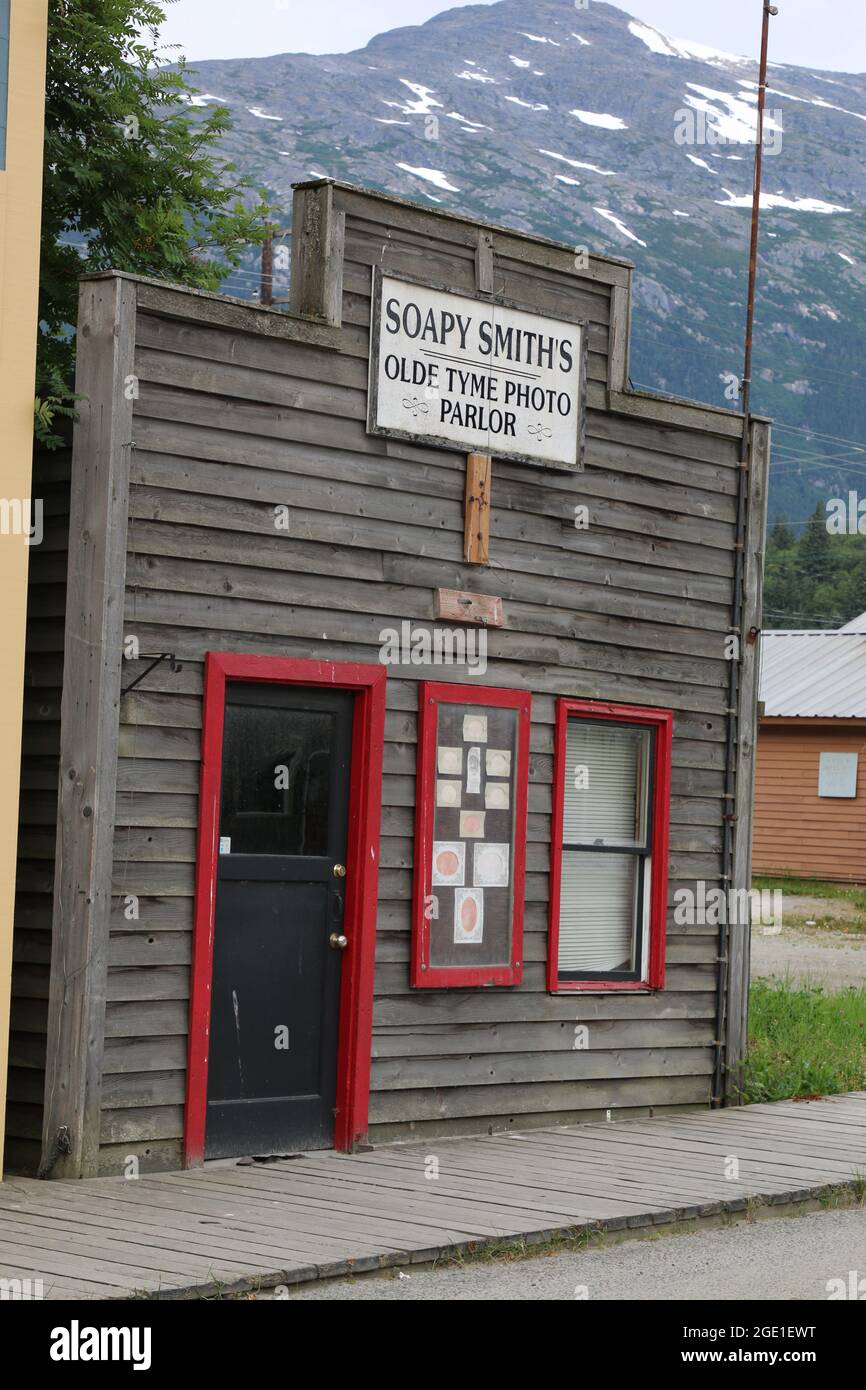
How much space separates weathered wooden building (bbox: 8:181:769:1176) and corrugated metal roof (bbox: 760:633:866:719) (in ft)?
72.9

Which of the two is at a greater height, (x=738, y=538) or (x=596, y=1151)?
(x=738, y=538)

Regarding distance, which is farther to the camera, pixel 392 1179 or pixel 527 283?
pixel 527 283

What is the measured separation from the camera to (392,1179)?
883cm

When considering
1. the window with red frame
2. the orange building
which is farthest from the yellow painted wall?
the orange building

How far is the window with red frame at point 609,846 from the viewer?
10.9 m

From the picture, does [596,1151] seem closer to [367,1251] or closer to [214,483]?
[367,1251]

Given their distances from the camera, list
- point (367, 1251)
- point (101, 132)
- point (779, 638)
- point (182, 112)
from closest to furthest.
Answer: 1. point (367, 1251)
2. point (101, 132)
3. point (182, 112)
4. point (779, 638)

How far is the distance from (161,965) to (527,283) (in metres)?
4.44

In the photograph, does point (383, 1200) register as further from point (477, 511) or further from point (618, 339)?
point (618, 339)

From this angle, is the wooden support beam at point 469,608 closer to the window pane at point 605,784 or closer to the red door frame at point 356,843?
the red door frame at point 356,843

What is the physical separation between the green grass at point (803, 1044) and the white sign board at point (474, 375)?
4.31 m

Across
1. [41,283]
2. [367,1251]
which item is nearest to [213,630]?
[41,283]

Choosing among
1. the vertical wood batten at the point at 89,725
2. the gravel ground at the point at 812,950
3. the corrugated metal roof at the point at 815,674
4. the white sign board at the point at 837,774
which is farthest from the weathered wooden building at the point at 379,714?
the white sign board at the point at 837,774

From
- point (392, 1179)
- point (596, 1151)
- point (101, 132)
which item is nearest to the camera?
point (392, 1179)
